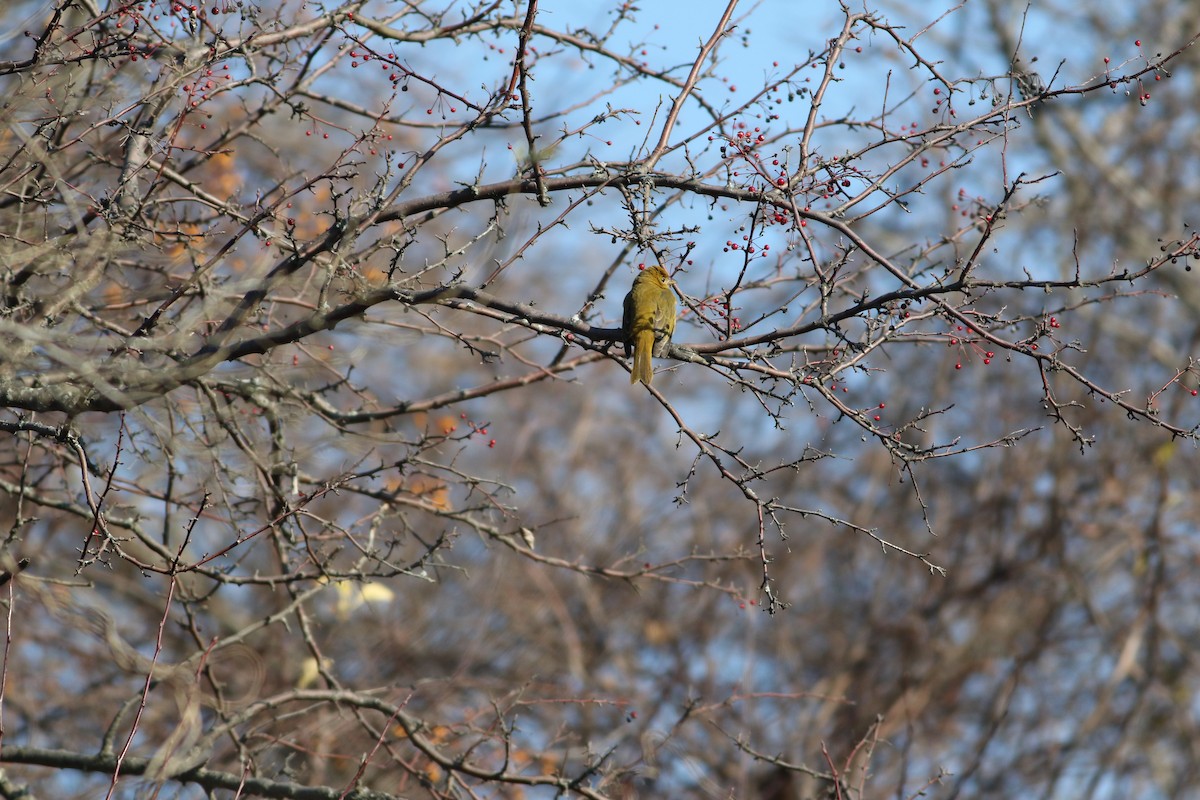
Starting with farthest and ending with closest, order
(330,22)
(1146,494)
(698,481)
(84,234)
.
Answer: (698,481) → (1146,494) → (330,22) → (84,234)

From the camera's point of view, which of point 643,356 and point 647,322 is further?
point 647,322

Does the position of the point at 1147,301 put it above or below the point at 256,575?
above

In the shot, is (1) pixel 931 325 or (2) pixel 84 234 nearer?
(2) pixel 84 234

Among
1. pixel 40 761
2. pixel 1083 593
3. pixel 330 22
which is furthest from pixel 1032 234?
pixel 40 761

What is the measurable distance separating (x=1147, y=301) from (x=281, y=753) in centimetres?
1220

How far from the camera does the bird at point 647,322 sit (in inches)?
194

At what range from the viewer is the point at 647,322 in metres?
5.23

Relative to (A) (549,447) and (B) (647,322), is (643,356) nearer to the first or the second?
(B) (647,322)

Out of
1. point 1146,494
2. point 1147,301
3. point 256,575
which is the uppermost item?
point 1147,301

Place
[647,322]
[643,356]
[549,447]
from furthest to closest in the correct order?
[549,447] < [647,322] < [643,356]

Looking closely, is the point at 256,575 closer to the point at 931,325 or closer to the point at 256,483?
the point at 256,483

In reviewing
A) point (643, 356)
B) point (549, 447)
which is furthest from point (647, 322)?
point (549, 447)

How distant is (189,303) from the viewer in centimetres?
480

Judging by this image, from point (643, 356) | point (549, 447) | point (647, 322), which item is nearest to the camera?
point (643, 356)
